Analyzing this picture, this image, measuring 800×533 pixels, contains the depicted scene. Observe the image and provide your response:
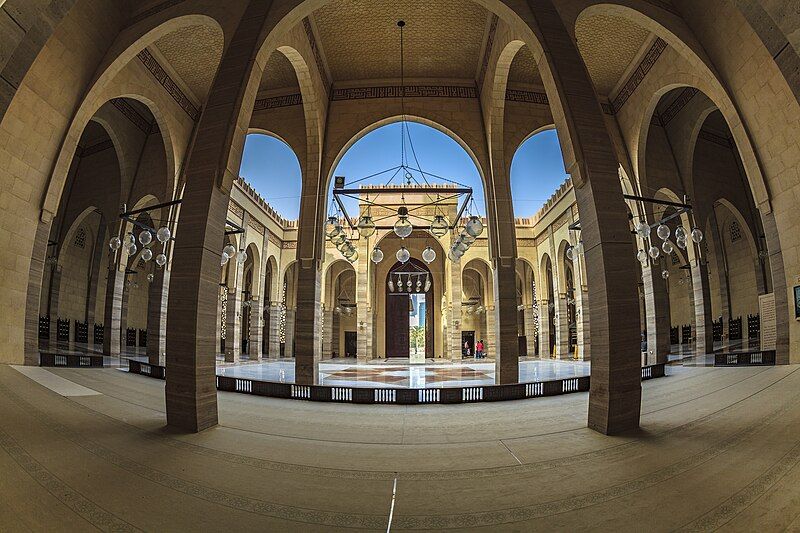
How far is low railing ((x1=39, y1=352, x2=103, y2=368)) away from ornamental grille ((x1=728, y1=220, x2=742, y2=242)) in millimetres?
21014

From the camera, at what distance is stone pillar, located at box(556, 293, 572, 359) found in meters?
16.6

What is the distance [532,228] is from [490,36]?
45.0 ft

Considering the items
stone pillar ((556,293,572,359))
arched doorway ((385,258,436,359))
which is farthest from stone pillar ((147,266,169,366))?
arched doorway ((385,258,436,359))

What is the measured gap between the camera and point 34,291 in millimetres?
6355

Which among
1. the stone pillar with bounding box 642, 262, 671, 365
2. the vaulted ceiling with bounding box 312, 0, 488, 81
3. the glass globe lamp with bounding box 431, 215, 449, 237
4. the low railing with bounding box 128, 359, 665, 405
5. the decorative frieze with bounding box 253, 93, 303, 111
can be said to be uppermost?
the vaulted ceiling with bounding box 312, 0, 488, 81

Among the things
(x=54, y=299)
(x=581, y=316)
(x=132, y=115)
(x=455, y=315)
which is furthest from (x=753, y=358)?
(x=54, y=299)

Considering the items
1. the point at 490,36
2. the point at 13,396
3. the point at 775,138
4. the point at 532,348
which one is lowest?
the point at 532,348

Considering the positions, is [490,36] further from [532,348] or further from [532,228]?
[532,348]

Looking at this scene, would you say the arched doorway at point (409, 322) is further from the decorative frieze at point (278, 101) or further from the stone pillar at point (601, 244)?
the stone pillar at point (601, 244)

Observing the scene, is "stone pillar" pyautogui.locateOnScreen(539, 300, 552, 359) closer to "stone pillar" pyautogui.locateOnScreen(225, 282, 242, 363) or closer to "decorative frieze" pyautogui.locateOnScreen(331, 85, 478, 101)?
"decorative frieze" pyautogui.locateOnScreen(331, 85, 478, 101)

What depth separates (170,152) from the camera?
9.78 meters

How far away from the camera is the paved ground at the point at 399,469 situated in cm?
194

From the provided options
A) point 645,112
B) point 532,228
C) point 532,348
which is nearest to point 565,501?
point 645,112

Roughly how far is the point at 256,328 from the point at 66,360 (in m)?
9.36
